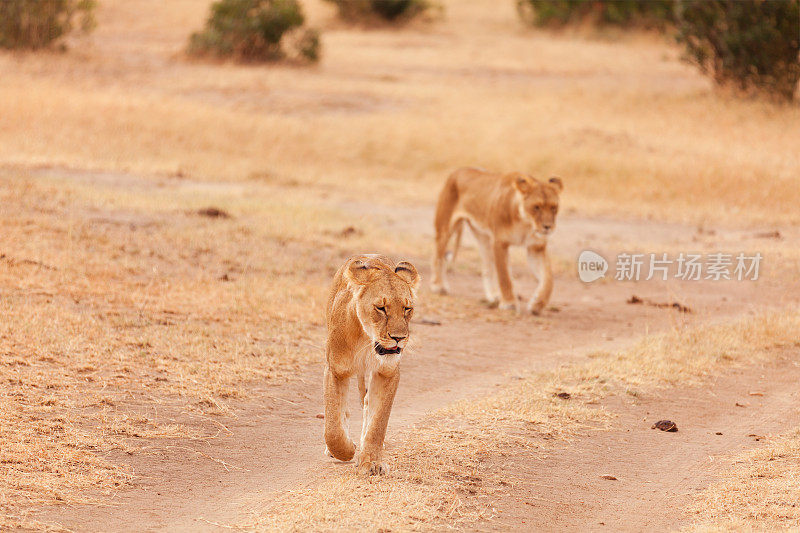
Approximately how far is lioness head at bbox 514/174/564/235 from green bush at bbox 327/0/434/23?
92.4 feet

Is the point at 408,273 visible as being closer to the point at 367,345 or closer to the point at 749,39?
the point at 367,345

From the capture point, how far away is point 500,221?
11039mm

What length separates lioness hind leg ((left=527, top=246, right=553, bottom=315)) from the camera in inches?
432

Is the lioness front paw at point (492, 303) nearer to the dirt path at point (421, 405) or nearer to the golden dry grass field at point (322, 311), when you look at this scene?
the golden dry grass field at point (322, 311)

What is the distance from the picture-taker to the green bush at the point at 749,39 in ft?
73.6

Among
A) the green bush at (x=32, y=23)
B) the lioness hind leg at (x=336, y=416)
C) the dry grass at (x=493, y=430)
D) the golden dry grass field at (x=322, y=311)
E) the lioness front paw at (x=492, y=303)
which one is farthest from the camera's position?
the green bush at (x=32, y=23)

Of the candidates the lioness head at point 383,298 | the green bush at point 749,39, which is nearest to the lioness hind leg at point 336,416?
the lioness head at point 383,298

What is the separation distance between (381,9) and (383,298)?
34060 millimetres

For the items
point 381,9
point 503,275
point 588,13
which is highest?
point 588,13

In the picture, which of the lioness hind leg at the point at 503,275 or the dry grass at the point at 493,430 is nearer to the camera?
the dry grass at the point at 493,430

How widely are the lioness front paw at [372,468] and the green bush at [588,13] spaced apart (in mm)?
32469

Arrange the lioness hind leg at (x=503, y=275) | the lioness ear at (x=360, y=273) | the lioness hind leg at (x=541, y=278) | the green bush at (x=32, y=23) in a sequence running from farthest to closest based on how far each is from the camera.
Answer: the green bush at (x=32, y=23)
the lioness hind leg at (x=503, y=275)
the lioness hind leg at (x=541, y=278)
the lioness ear at (x=360, y=273)

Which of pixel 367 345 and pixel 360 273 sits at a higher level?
pixel 360 273

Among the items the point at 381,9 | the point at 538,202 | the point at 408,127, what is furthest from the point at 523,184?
the point at 381,9
